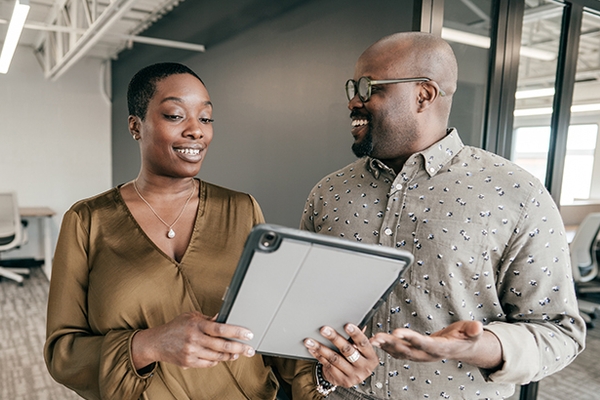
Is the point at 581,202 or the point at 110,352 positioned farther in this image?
the point at 581,202

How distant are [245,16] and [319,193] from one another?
2294 millimetres

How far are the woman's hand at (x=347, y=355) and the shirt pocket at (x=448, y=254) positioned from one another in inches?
10.1

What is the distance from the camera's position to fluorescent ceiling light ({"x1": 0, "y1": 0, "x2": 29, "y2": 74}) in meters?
2.47

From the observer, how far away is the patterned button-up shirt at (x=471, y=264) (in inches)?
35.5

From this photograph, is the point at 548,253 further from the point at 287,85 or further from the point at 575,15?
the point at 287,85

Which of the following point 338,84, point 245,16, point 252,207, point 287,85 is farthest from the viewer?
point 245,16

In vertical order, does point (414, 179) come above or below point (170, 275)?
above

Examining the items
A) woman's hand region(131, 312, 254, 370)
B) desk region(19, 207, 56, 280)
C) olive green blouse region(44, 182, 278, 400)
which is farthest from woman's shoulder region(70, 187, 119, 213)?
desk region(19, 207, 56, 280)

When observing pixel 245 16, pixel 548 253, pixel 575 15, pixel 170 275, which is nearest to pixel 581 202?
pixel 575 15

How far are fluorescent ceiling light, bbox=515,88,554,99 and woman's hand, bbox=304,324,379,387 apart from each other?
1508mm

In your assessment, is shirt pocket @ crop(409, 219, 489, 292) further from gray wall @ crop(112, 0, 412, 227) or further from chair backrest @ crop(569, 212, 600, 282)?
chair backrest @ crop(569, 212, 600, 282)

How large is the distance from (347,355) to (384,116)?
22.9 inches

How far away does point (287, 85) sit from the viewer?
8.93 feet

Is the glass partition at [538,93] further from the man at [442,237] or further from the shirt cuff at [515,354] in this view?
the shirt cuff at [515,354]
